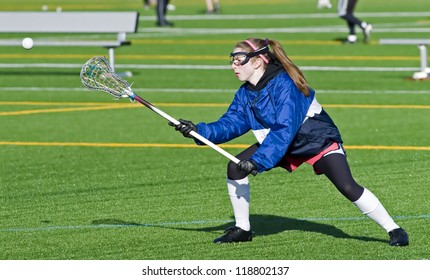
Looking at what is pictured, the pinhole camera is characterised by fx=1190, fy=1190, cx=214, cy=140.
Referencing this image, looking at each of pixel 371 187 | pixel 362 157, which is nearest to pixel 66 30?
pixel 362 157

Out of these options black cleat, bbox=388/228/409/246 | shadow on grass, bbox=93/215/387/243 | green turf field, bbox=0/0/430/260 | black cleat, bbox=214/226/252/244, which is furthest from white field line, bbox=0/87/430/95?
black cleat, bbox=388/228/409/246

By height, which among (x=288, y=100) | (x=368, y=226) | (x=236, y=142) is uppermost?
(x=288, y=100)

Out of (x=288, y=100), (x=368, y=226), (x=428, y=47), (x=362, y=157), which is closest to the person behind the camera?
(x=288, y=100)

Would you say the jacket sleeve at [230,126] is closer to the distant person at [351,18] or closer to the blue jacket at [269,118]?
the blue jacket at [269,118]

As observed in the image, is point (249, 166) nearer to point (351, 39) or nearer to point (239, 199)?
point (239, 199)

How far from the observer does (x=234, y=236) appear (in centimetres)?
937

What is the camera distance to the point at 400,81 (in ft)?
71.2

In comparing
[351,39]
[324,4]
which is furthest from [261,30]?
[324,4]

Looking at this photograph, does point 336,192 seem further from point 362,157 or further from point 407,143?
point 407,143

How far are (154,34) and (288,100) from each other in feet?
75.5

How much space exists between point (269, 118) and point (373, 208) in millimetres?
1041

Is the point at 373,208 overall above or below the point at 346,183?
below

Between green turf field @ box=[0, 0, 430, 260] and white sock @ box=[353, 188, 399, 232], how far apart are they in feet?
0.70

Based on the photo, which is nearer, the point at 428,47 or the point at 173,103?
the point at 173,103
